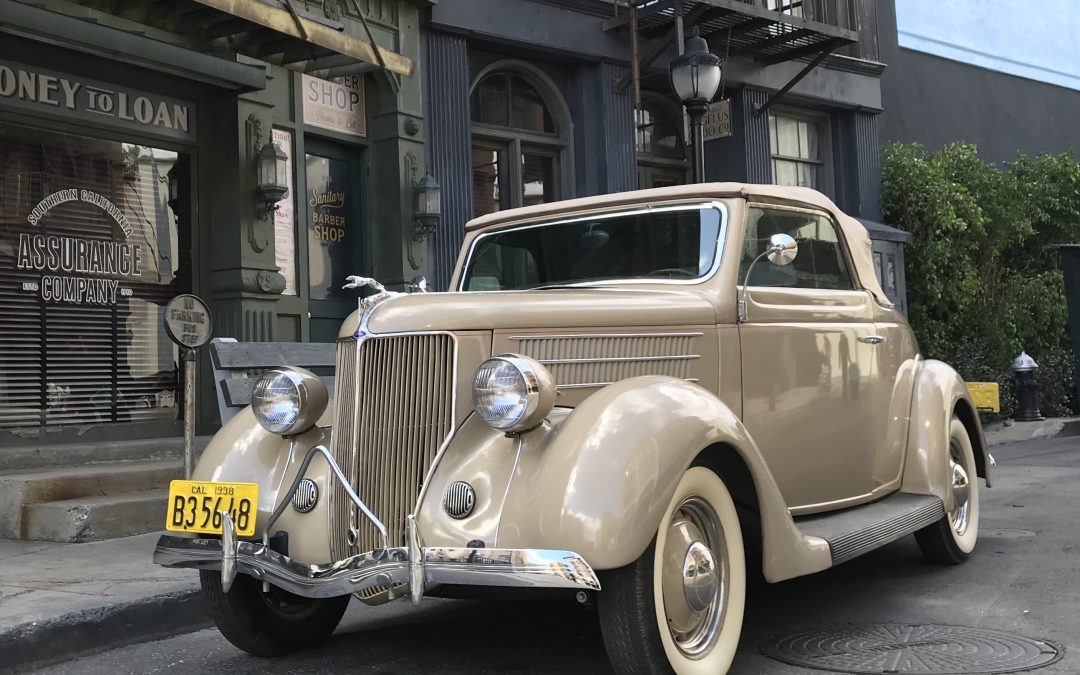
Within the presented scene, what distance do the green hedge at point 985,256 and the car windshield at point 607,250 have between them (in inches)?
430

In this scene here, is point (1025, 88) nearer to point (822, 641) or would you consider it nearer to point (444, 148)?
point (444, 148)

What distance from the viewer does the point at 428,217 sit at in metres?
11.0

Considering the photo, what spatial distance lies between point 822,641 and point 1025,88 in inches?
727

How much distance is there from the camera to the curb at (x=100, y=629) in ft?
14.2

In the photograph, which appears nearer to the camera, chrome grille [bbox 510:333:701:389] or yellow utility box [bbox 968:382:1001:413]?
chrome grille [bbox 510:333:701:389]

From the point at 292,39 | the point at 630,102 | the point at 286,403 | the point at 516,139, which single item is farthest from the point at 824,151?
the point at 286,403

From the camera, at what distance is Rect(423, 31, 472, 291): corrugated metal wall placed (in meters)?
11.4

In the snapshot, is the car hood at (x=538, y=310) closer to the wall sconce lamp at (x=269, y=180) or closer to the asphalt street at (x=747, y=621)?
the asphalt street at (x=747, y=621)

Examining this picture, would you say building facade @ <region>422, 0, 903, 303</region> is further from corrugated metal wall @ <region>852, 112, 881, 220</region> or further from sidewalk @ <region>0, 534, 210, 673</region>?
sidewalk @ <region>0, 534, 210, 673</region>

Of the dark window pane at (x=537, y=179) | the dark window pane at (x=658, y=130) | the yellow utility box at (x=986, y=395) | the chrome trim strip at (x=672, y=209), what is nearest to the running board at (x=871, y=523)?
the chrome trim strip at (x=672, y=209)

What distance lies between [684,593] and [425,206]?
7.83m

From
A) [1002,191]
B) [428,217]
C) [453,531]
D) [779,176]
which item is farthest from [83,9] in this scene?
[1002,191]

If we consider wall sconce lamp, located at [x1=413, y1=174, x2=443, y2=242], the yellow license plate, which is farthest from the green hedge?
the yellow license plate

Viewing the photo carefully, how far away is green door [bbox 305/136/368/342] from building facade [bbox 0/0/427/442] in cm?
3
